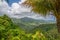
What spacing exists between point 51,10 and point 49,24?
0.33 m

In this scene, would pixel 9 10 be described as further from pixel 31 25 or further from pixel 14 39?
pixel 14 39

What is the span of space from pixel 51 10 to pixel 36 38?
923mm

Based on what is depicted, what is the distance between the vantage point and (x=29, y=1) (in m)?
1.80

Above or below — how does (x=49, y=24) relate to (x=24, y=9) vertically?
below

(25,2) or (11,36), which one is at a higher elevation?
(25,2)

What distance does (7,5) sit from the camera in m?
2.10

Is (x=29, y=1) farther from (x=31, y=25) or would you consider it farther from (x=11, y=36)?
(x=11, y=36)

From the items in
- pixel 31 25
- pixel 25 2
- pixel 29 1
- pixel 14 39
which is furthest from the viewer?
pixel 31 25

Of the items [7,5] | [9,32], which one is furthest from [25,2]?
[9,32]

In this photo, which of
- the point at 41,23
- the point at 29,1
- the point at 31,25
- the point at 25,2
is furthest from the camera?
the point at 41,23

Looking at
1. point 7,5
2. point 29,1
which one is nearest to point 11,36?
point 29,1

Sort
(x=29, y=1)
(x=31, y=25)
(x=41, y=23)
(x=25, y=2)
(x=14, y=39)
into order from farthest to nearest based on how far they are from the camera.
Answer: (x=41, y=23), (x=31, y=25), (x=25, y=2), (x=29, y=1), (x=14, y=39)

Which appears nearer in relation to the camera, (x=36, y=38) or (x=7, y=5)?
(x=36, y=38)

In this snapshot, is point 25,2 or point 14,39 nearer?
point 14,39
